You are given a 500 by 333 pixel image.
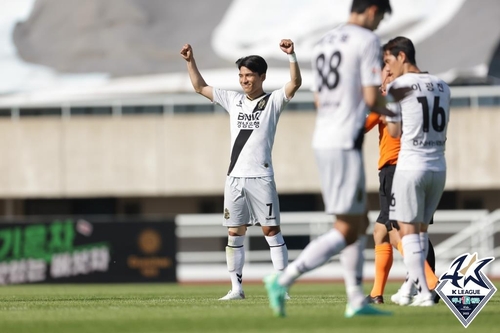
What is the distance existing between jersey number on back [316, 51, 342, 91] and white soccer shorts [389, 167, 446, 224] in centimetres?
153

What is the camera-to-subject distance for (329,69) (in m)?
7.53

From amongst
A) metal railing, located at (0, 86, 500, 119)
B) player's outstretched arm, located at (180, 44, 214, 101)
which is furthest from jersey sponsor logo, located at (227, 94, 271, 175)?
metal railing, located at (0, 86, 500, 119)

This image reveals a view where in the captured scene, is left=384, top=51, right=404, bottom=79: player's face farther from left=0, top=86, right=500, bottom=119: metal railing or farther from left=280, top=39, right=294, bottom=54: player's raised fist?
left=0, top=86, right=500, bottom=119: metal railing

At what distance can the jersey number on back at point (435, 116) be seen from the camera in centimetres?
884

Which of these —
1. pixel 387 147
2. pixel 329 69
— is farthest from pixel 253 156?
pixel 329 69

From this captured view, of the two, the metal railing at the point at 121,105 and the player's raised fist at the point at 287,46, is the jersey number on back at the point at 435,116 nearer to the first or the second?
the player's raised fist at the point at 287,46

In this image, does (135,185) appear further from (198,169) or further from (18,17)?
(18,17)

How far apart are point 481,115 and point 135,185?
11.1 metres

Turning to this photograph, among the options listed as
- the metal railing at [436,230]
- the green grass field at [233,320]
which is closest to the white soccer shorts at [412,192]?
the green grass field at [233,320]

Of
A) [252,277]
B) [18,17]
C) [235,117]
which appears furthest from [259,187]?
[18,17]

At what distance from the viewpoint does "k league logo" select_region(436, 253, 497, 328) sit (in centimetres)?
763

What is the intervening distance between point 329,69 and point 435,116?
1650mm

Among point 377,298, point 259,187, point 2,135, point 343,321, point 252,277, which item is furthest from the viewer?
point 2,135

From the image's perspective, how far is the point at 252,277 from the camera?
2730 centimetres
